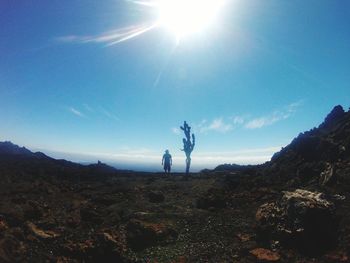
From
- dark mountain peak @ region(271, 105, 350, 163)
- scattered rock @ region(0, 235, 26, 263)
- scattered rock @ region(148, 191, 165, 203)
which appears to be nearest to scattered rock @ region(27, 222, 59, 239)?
scattered rock @ region(0, 235, 26, 263)

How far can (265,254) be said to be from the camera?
1100 cm

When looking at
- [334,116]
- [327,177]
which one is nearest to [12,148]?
[334,116]

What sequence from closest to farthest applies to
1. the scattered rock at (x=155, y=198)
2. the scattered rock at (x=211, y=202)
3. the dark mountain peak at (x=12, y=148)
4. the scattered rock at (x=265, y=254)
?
the scattered rock at (x=265, y=254) → the scattered rock at (x=211, y=202) → the scattered rock at (x=155, y=198) → the dark mountain peak at (x=12, y=148)

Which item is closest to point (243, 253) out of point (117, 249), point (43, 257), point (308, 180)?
point (117, 249)

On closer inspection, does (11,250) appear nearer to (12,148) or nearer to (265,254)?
(265,254)

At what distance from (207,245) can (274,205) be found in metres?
3.40

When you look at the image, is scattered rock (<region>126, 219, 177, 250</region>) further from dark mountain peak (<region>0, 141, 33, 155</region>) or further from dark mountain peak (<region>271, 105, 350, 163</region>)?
dark mountain peak (<region>0, 141, 33, 155</region>)

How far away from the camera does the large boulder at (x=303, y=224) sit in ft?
36.6

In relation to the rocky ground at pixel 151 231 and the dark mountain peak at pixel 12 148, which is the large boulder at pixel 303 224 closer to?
the rocky ground at pixel 151 231

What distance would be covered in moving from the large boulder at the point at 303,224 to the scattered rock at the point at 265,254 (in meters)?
0.72

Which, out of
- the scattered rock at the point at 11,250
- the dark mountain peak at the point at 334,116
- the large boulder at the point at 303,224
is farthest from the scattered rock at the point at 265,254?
the dark mountain peak at the point at 334,116

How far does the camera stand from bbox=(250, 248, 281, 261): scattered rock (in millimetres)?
10680

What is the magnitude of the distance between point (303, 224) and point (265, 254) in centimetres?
185

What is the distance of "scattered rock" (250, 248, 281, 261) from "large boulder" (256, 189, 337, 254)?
72cm
